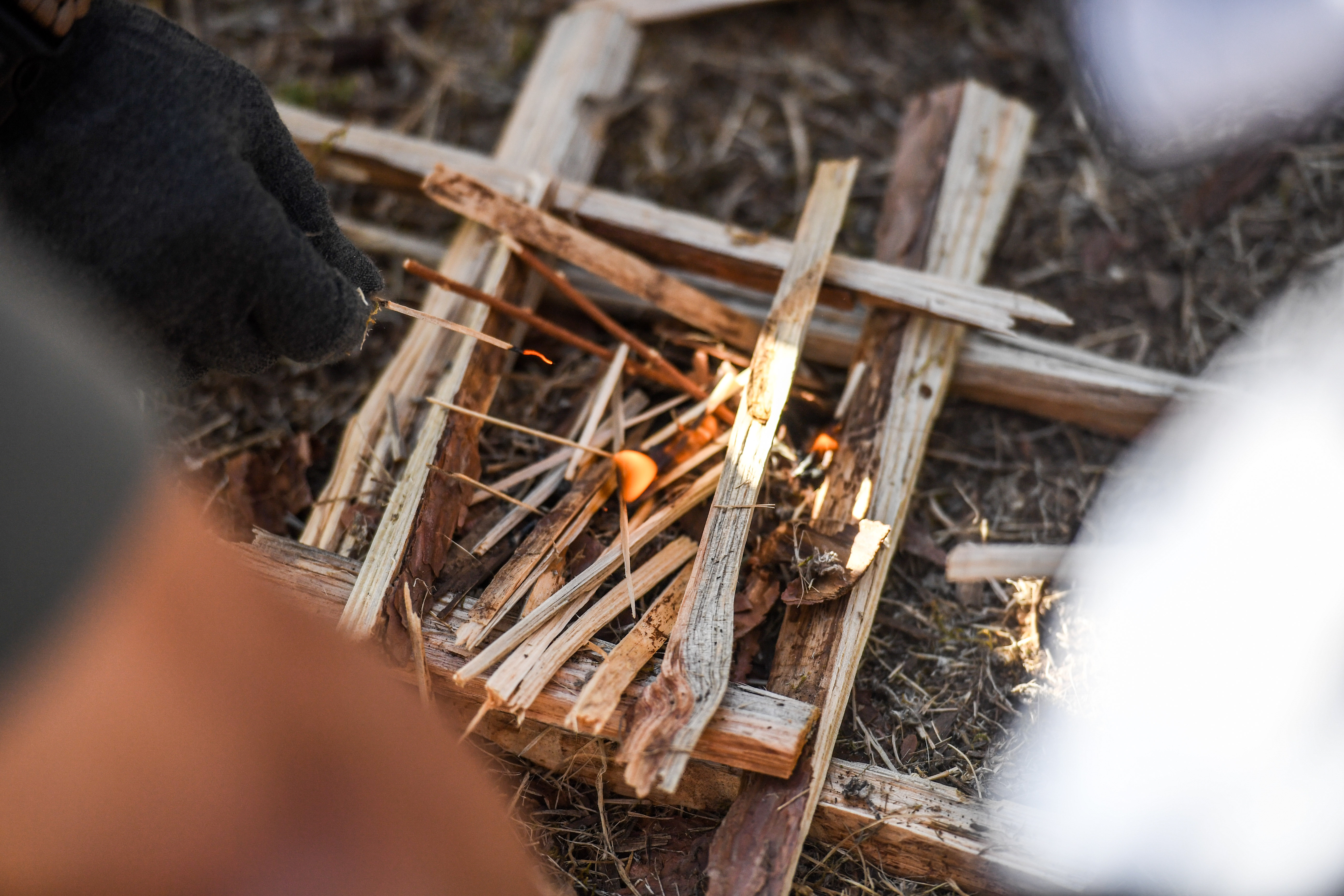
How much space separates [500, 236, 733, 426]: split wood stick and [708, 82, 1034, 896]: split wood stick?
14.1 inches

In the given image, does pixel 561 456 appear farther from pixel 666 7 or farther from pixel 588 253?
pixel 666 7

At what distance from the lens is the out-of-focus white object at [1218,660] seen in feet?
5.05

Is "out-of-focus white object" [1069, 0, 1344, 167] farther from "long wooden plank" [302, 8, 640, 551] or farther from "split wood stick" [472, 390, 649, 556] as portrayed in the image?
"split wood stick" [472, 390, 649, 556]

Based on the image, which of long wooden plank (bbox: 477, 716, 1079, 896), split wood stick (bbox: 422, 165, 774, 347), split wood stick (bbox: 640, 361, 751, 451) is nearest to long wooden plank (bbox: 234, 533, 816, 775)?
long wooden plank (bbox: 477, 716, 1079, 896)

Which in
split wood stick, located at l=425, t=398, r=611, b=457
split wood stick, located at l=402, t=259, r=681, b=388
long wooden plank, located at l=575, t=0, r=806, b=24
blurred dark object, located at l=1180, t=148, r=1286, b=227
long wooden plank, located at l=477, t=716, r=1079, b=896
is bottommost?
long wooden plank, located at l=477, t=716, r=1079, b=896

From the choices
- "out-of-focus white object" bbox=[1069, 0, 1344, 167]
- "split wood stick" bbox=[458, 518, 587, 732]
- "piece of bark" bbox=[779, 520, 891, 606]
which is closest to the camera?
"split wood stick" bbox=[458, 518, 587, 732]

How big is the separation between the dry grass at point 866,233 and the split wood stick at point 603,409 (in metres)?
0.09

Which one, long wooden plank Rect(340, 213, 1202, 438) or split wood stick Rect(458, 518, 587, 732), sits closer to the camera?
split wood stick Rect(458, 518, 587, 732)

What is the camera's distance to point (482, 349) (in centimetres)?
188

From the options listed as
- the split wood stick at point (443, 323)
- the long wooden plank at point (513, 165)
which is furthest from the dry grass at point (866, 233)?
the split wood stick at point (443, 323)

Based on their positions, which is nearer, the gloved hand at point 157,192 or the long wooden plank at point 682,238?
the gloved hand at point 157,192

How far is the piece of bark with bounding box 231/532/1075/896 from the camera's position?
1484mm

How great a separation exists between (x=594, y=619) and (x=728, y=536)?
1.05ft

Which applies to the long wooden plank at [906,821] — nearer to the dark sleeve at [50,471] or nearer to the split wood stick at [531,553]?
the split wood stick at [531,553]
